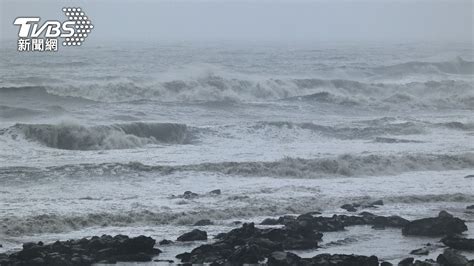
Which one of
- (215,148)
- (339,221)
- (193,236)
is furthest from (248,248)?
(215,148)

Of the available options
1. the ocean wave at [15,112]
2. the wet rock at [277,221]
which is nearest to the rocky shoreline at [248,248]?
the wet rock at [277,221]

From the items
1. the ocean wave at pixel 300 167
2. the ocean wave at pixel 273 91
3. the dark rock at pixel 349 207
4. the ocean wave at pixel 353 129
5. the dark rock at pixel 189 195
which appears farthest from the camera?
the ocean wave at pixel 273 91

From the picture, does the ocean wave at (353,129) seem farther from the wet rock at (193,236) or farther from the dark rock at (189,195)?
the wet rock at (193,236)

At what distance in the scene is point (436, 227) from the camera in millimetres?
14797

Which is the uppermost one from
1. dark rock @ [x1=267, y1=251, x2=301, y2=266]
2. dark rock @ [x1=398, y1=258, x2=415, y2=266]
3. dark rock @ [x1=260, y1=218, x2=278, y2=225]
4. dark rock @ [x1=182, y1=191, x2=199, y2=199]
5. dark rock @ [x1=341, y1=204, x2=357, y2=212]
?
dark rock @ [x1=267, y1=251, x2=301, y2=266]

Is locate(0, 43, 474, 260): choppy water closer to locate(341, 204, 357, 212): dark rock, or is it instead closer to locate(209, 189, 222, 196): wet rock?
locate(209, 189, 222, 196): wet rock

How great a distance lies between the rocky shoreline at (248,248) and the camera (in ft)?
39.5

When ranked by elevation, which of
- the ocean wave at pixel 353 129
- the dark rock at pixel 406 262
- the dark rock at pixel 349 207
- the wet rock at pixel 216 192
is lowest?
the ocean wave at pixel 353 129

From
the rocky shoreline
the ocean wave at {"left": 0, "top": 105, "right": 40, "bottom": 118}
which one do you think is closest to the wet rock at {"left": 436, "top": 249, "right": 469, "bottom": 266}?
the rocky shoreline

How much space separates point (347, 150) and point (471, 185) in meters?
5.84

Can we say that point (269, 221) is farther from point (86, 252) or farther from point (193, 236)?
point (86, 252)

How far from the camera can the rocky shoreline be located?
12047mm

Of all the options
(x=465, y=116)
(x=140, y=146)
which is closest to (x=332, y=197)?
(x=140, y=146)

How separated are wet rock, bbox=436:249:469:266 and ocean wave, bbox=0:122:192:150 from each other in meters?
15.7
